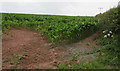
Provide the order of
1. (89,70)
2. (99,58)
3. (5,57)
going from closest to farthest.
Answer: (89,70), (99,58), (5,57)

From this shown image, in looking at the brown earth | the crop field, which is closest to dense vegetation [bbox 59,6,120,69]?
the crop field

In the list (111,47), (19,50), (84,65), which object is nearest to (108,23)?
(111,47)

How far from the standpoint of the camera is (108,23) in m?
5.33

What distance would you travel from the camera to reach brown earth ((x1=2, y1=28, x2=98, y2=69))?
144 inches

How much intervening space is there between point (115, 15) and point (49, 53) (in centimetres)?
223

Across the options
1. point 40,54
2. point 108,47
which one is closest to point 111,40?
point 108,47

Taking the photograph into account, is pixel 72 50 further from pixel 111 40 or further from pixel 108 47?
pixel 111 40

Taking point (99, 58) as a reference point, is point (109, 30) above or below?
above

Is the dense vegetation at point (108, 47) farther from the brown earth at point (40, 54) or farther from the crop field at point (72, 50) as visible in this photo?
the brown earth at point (40, 54)

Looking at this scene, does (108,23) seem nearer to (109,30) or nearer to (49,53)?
(109,30)

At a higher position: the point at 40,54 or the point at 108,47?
the point at 108,47

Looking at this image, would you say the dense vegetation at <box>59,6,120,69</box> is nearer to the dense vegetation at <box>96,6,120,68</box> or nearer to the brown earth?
the dense vegetation at <box>96,6,120,68</box>

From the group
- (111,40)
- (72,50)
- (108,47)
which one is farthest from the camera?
(111,40)

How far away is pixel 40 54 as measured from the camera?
436 centimetres
